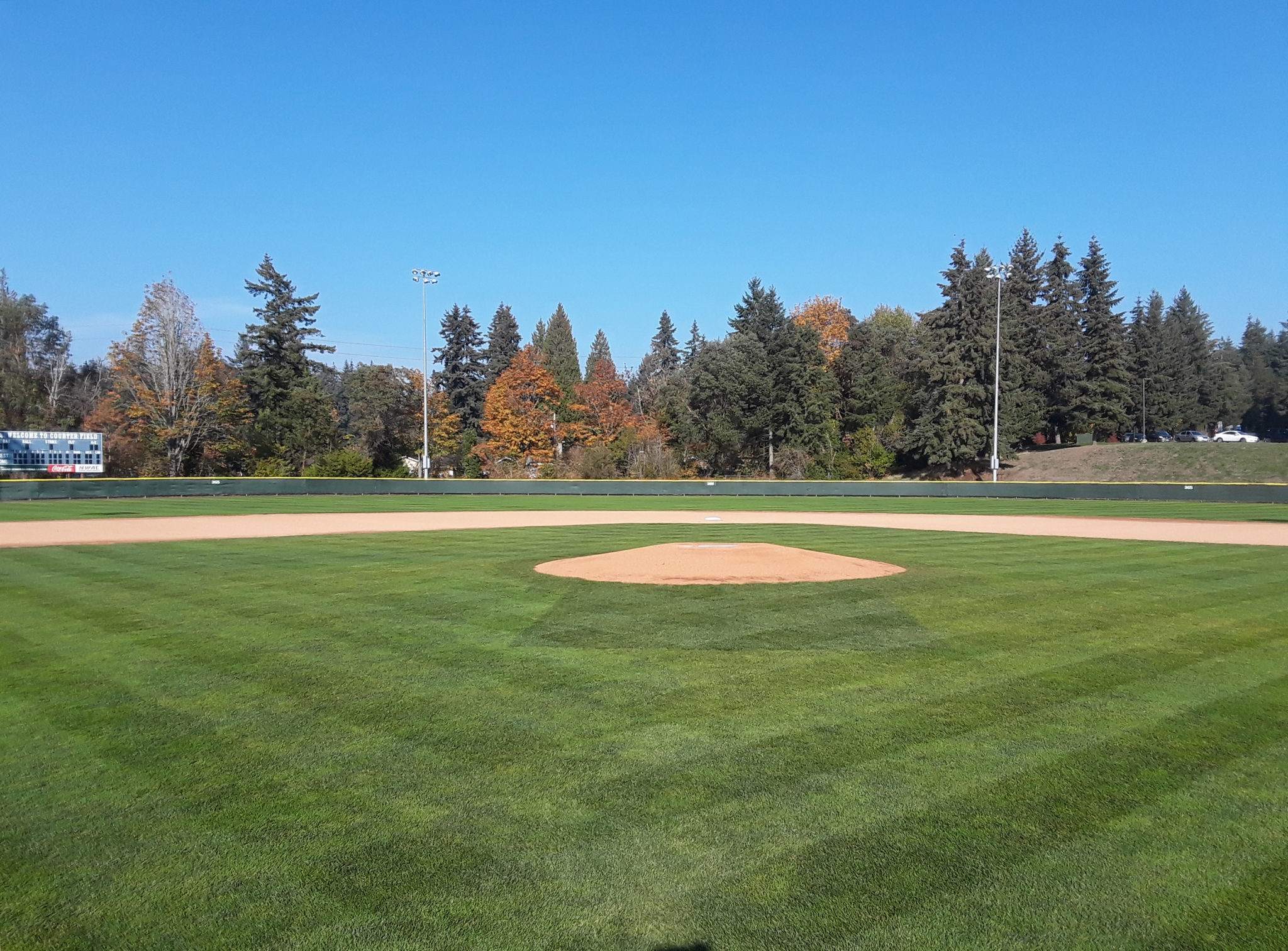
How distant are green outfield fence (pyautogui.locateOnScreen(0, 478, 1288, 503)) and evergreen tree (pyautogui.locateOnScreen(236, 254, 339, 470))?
16764 millimetres

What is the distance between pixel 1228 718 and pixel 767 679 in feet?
10.4

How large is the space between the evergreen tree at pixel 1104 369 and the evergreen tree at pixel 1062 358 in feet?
2.19

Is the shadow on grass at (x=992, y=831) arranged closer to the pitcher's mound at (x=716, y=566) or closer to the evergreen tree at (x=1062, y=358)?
the pitcher's mound at (x=716, y=566)

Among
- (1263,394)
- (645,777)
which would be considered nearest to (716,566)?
(645,777)

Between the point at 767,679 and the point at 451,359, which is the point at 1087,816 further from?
the point at 451,359

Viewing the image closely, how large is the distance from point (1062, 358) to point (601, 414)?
36507 mm

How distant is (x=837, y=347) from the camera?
70.9 meters

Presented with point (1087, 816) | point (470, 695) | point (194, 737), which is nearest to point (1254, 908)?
point (1087, 816)

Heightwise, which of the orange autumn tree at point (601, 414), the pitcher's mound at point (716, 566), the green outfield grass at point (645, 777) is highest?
the orange autumn tree at point (601, 414)

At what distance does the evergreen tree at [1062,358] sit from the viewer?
65.3 meters

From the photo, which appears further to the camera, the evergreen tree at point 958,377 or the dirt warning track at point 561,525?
the evergreen tree at point 958,377

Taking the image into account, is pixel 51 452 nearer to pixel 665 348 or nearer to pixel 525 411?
pixel 525 411

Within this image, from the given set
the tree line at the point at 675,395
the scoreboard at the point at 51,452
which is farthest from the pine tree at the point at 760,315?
the scoreboard at the point at 51,452

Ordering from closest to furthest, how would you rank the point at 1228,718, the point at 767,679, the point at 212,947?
the point at 212,947 < the point at 1228,718 < the point at 767,679
